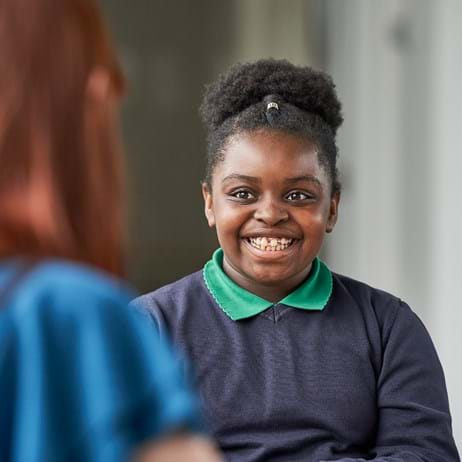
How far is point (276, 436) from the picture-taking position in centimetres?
218

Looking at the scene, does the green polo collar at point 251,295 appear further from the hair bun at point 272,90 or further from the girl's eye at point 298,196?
the hair bun at point 272,90

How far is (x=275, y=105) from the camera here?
2.36 m

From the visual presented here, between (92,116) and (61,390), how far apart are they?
34 centimetres

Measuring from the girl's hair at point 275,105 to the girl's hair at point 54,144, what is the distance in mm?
1023

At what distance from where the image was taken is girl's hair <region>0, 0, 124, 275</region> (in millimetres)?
1284

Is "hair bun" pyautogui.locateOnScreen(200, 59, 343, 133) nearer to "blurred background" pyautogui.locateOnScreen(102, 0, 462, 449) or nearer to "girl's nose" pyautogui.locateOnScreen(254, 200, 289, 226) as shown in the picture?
"girl's nose" pyautogui.locateOnScreen(254, 200, 289, 226)

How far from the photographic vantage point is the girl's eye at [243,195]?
2.35m

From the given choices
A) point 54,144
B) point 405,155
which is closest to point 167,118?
point 405,155

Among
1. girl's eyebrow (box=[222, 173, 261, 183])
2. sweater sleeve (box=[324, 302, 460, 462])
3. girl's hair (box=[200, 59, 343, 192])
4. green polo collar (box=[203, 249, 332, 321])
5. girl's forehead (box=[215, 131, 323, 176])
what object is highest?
girl's hair (box=[200, 59, 343, 192])

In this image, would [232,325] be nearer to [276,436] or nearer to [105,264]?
[276,436]

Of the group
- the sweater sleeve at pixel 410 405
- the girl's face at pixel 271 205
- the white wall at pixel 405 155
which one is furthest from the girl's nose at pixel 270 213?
the white wall at pixel 405 155

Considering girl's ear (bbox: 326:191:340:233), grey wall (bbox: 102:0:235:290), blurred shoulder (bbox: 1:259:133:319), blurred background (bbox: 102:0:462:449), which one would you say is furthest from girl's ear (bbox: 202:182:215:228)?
grey wall (bbox: 102:0:235:290)

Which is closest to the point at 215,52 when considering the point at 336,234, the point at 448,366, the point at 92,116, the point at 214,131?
the point at 336,234

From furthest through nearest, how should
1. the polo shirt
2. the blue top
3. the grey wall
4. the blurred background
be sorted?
1. the grey wall
2. the blurred background
3. the polo shirt
4. the blue top
